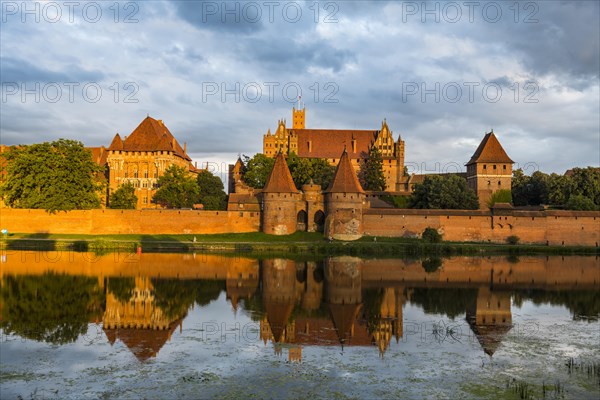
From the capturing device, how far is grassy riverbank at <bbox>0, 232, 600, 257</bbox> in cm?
3416

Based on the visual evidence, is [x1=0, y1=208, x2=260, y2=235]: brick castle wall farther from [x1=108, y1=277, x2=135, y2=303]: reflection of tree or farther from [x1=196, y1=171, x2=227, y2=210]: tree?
[x1=108, y1=277, x2=135, y2=303]: reflection of tree

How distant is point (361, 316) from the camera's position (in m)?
15.5

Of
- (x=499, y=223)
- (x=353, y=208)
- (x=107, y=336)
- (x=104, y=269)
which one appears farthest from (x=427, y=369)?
(x=499, y=223)

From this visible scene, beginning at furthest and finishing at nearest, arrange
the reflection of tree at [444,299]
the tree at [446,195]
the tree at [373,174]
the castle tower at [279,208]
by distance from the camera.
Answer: the tree at [373,174]
the tree at [446,195]
the castle tower at [279,208]
the reflection of tree at [444,299]

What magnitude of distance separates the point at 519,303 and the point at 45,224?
33914 millimetres

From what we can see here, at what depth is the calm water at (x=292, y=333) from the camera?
9477 mm

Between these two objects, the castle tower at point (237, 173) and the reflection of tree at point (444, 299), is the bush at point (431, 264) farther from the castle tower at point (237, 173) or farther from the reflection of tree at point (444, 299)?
the castle tower at point (237, 173)

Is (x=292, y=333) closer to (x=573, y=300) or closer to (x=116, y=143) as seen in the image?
(x=573, y=300)

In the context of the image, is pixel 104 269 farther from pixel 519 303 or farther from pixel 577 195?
pixel 577 195

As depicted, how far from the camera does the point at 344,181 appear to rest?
3941 centimetres

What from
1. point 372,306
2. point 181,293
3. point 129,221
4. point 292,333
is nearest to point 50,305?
point 181,293

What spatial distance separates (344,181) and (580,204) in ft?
64.1

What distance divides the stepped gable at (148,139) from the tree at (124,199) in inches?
244

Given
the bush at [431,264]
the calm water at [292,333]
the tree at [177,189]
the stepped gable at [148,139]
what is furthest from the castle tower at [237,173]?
the calm water at [292,333]
